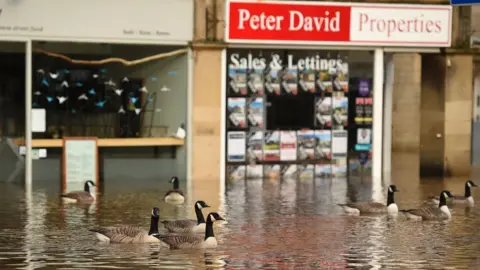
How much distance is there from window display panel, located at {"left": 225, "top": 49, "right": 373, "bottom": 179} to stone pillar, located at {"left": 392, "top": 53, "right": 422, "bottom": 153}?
8.47 metres

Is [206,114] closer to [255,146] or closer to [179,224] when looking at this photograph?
[255,146]

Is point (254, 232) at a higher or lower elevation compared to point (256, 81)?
lower

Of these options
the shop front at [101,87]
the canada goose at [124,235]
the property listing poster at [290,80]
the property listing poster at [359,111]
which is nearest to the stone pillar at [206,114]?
the shop front at [101,87]

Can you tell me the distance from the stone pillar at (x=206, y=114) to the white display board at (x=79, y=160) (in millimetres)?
2584

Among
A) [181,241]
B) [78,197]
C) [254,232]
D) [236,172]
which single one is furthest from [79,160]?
[181,241]

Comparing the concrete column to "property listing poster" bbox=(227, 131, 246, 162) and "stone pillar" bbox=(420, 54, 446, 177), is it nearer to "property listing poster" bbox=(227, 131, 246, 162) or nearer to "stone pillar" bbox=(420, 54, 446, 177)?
"stone pillar" bbox=(420, 54, 446, 177)

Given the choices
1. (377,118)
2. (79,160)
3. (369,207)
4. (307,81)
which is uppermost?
(307,81)

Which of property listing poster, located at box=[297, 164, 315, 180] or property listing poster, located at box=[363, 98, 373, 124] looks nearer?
property listing poster, located at box=[297, 164, 315, 180]

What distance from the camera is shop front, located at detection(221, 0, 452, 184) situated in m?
33.0

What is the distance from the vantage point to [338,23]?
33.4 meters

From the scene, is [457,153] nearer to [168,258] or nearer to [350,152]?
[350,152]

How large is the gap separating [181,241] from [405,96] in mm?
25763

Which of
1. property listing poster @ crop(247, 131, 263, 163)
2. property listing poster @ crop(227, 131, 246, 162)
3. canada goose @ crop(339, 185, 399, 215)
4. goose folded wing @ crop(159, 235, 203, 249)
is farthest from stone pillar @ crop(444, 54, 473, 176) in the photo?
goose folded wing @ crop(159, 235, 203, 249)

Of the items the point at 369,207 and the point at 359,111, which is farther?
the point at 359,111
